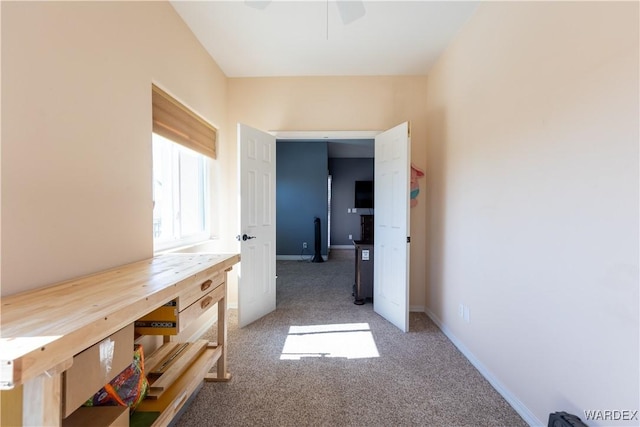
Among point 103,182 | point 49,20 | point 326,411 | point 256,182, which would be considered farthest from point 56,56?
point 326,411

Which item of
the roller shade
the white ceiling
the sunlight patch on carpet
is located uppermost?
the white ceiling

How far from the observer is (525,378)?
1478mm

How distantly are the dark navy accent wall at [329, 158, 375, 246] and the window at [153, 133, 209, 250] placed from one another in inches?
204

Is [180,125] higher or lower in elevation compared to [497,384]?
higher

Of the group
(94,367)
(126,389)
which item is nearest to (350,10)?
(94,367)

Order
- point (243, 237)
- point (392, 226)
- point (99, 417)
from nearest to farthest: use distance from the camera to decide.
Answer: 1. point (99, 417)
2. point (243, 237)
3. point (392, 226)

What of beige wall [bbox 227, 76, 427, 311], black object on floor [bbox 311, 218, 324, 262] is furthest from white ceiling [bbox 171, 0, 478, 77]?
black object on floor [bbox 311, 218, 324, 262]

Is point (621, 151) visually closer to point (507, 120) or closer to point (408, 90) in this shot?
point (507, 120)

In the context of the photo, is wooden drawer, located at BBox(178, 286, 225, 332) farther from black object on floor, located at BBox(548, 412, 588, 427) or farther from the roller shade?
black object on floor, located at BBox(548, 412, 588, 427)

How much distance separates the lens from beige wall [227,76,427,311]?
298 centimetres

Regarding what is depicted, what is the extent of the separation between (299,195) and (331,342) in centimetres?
431

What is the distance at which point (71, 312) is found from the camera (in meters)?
0.76

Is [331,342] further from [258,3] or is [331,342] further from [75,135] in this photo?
[258,3]

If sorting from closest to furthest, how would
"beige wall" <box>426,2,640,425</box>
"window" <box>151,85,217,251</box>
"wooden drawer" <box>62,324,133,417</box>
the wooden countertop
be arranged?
1. the wooden countertop
2. "wooden drawer" <box>62,324,133,417</box>
3. "beige wall" <box>426,2,640,425</box>
4. "window" <box>151,85,217,251</box>
